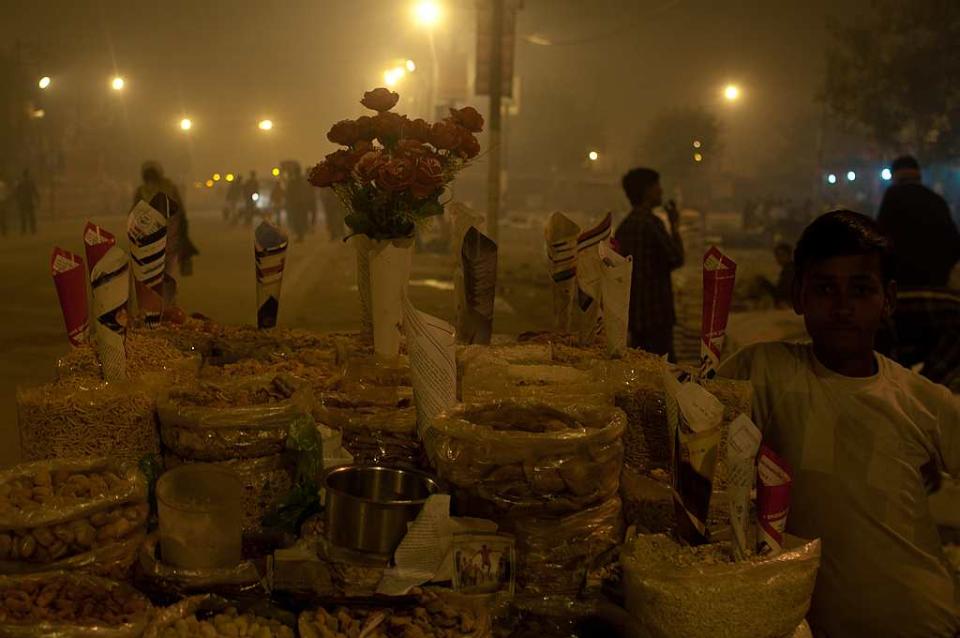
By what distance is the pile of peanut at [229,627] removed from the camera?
7.78 ft

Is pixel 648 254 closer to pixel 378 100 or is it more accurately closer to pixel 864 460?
pixel 378 100

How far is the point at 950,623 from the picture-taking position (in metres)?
2.78

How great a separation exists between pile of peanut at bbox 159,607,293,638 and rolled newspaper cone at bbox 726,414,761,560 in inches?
47.7

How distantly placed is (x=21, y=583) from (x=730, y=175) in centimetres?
7269

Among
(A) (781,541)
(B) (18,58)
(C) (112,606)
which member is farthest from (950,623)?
(B) (18,58)

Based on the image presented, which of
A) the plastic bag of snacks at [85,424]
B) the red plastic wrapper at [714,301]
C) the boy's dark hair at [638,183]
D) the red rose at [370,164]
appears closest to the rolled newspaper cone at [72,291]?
the plastic bag of snacks at [85,424]

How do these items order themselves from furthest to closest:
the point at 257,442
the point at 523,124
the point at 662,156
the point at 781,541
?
the point at 523,124 → the point at 662,156 → the point at 257,442 → the point at 781,541

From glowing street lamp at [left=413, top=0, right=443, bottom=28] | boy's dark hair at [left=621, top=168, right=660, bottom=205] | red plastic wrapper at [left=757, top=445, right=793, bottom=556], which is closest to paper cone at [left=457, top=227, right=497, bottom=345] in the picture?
red plastic wrapper at [left=757, top=445, right=793, bottom=556]

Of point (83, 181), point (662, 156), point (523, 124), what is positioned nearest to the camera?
point (83, 181)

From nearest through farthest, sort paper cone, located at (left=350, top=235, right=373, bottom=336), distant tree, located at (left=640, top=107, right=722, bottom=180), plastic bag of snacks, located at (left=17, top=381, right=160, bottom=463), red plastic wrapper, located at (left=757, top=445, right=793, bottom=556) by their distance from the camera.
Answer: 1. red plastic wrapper, located at (left=757, top=445, right=793, bottom=556)
2. plastic bag of snacks, located at (left=17, top=381, right=160, bottom=463)
3. paper cone, located at (left=350, top=235, right=373, bottom=336)
4. distant tree, located at (left=640, top=107, right=722, bottom=180)

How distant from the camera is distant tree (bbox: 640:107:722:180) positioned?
213 feet

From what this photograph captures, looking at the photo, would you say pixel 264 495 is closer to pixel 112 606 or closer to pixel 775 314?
pixel 112 606

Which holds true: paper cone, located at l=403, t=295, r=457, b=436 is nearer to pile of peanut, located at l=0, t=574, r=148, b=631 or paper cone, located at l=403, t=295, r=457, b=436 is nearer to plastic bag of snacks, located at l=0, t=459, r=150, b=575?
plastic bag of snacks, located at l=0, t=459, r=150, b=575

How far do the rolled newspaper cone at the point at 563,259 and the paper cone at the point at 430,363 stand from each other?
1478mm
